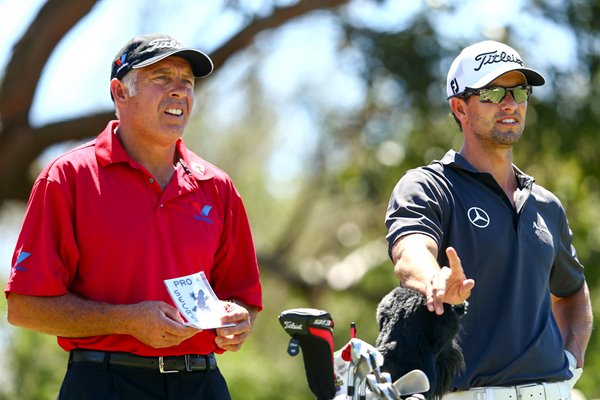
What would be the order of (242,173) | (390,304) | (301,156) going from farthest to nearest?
1. (242,173)
2. (301,156)
3. (390,304)

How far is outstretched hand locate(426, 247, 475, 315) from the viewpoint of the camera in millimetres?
3547

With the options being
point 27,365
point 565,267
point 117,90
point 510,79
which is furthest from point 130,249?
point 27,365

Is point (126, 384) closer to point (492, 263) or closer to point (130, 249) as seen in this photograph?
point (130, 249)

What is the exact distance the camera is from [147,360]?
4188 mm

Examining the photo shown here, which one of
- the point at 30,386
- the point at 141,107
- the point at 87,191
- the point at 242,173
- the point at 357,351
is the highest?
the point at 141,107

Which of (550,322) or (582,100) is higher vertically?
(582,100)

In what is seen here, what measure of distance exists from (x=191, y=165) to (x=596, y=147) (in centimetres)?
1252

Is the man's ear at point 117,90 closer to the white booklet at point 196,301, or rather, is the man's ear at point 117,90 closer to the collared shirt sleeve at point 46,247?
the collared shirt sleeve at point 46,247

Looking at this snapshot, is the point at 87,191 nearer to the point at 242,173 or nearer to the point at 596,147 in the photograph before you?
the point at 596,147

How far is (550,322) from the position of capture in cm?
461

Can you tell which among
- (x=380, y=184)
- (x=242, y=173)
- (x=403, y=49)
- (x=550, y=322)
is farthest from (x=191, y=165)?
(x=242, y=173)

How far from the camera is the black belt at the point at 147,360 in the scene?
4133mm

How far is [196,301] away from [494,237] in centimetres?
133

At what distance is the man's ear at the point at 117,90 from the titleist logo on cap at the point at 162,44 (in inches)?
7.9
